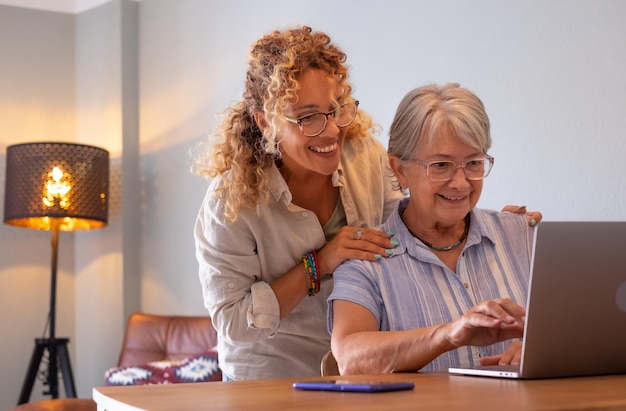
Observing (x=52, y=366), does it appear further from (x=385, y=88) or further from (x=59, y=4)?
(x=385, y=88)

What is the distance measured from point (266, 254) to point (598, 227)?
3.16 feet

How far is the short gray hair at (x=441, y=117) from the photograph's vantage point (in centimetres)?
176

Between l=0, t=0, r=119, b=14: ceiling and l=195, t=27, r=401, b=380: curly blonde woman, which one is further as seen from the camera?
l=0, t=0, r=119, b=14: ceiling

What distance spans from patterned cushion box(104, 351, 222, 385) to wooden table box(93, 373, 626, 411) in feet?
7.43

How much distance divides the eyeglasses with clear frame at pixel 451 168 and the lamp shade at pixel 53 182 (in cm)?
294

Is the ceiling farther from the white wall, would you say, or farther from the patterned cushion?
the patterned cushion

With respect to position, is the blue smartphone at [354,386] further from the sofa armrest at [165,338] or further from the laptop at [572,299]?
the sofa armrest at [165,338]

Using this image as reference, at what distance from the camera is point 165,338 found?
4.05 m

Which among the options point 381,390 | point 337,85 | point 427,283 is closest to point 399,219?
point 427,283

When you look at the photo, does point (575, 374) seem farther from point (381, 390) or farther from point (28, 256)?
point (28, 256)

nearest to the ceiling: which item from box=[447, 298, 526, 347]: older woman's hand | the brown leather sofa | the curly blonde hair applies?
the brown leather sofa

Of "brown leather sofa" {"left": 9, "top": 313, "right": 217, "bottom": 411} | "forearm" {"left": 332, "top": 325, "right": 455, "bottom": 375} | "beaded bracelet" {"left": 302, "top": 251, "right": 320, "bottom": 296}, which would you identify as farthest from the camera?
"brown leather sofa" {"left": 9, "top": 313, "right": 217, "bottom": 411}

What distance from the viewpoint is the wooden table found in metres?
0.95

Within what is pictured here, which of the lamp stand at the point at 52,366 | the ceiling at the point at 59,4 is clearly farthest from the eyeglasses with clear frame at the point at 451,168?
the ceiling at the point at 59,4
